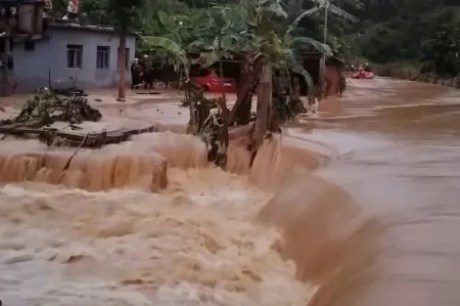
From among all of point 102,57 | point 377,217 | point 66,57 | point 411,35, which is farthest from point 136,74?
point 411,35

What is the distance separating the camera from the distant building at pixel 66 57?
82.6 feet

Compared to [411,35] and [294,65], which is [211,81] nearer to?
[294,65]

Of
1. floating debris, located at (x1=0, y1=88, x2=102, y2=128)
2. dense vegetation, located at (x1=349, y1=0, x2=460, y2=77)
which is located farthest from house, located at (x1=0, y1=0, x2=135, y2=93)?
dense vegetation, located at (x1=349, y1=0, x2=460, y2=77)

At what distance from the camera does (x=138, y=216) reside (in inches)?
468

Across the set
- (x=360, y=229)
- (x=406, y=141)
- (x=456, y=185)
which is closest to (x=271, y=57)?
(x=406, y=141)

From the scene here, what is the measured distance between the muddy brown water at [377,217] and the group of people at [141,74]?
1293cm

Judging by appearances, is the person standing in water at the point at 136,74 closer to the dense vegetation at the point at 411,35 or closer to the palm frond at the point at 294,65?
the palm frond at the point at 294,65

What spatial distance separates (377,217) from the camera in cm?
860

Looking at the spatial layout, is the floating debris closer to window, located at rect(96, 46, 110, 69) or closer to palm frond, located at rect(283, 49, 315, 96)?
palm frond, located at rect(283, 49, 315, 96)

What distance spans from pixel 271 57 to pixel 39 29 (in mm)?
10516

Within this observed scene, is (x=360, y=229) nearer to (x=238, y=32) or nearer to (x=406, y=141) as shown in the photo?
(x=406, y=141)

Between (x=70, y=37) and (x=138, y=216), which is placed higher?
(x=70, y=37)

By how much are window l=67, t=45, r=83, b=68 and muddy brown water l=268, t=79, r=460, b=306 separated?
38.3 ft

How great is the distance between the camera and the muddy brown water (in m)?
6.45
